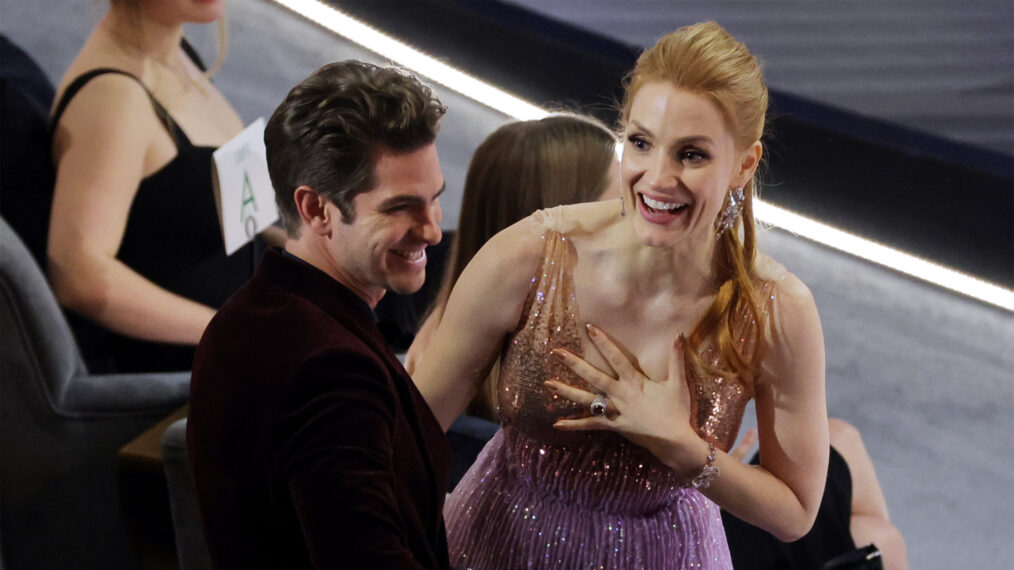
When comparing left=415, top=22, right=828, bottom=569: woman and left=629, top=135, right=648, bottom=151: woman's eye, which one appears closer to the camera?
left=629, top=135, right=648, bottom=151: woman's eye

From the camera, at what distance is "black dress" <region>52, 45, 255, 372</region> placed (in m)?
2.52

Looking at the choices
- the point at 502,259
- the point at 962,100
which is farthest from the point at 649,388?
the point at 962,100

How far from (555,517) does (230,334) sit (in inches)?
24.5

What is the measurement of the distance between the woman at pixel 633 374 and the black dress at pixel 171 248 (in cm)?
146

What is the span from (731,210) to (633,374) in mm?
240

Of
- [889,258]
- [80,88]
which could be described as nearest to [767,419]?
[80,88]

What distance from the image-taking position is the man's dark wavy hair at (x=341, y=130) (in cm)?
98

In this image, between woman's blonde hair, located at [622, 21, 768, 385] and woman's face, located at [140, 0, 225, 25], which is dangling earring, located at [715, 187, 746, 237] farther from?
→ woman's face, located at [140, 0, 225, 25]

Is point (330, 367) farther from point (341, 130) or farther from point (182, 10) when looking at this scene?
point (182, 10)

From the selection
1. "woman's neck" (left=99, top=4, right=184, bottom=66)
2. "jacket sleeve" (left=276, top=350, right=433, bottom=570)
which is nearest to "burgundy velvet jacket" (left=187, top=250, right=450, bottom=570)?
"jacket sleeve" (left=276, top=350, right=433, bottom=570)

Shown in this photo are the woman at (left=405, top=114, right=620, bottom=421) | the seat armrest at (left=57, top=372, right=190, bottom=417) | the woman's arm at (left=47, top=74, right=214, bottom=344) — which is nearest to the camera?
the woman at (left=405, top=114, right=620, bottom=421)

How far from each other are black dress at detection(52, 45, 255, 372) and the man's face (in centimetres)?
166

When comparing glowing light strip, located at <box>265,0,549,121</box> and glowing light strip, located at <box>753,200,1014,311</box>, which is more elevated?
glowing light strip, located at <box>265,0,549,121</box>

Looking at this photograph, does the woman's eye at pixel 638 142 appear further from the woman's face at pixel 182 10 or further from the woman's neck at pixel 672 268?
the woman's face at pixel 182 10
